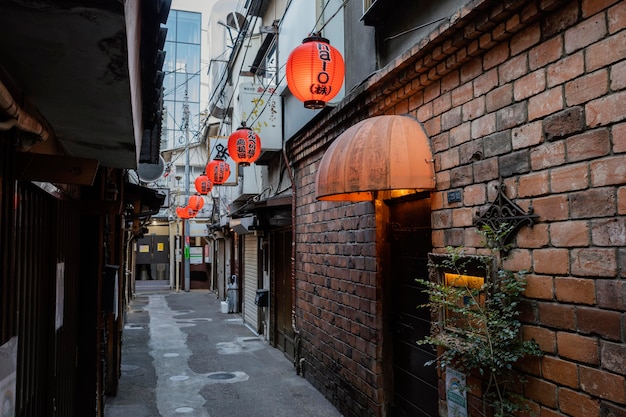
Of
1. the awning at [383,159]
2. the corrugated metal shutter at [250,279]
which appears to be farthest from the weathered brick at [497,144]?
the corrugated metal shutter at [250,279]

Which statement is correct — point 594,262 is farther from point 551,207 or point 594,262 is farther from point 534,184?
point 534,184

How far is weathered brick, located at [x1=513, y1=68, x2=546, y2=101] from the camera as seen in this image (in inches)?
158

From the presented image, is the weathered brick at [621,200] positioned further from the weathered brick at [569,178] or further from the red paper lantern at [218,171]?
the red paper lantern at [218,171]

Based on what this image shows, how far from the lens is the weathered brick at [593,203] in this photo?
3.36 meters

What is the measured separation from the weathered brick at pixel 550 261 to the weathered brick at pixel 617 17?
1618 mm

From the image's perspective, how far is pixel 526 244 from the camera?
4129mm

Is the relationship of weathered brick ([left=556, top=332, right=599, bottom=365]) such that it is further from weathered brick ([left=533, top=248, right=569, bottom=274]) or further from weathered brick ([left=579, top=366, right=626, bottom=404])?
weathered brick ([left=533, top=248, right=569, bottom=274])

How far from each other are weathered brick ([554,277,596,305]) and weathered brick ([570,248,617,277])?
0.20 ft

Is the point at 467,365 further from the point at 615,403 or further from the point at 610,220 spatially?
the point at 610,220

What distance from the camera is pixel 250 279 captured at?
1802 centimetres

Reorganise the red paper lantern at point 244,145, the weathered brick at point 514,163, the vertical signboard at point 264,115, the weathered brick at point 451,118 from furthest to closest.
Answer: the vertical signboard at point 264,115
the red paper lantern at point 244,145
the weathered brick at point 451,118
the weathered brick at point 514,163

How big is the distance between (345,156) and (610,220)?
9.40ft

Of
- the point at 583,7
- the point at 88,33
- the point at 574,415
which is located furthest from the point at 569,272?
the point at 88,33

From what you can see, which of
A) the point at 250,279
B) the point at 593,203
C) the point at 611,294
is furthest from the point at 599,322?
the point at 250,279
